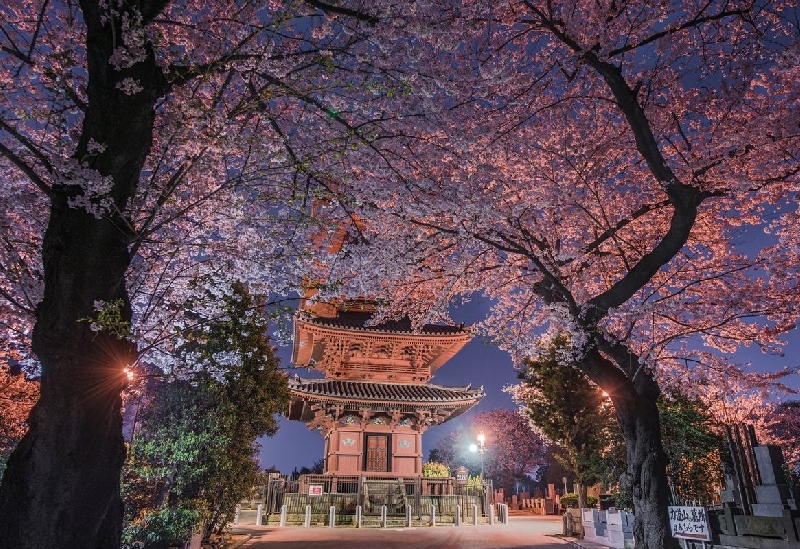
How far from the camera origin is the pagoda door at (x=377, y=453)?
67.6ft

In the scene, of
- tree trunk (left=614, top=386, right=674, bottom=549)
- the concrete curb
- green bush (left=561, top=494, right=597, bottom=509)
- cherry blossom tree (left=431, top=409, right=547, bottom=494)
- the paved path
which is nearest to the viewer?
tree trunk (left=614, top=386, right=674, bottom=549)

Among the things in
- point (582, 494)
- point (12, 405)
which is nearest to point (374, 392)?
point (582, 494)

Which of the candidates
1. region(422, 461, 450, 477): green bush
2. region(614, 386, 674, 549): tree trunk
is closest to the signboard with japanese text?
region(614, 386, 674, 549): tree trunk

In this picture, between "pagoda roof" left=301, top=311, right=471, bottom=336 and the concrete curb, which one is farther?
"pagoda roof" left=301, top=311, right=471, bottom=336

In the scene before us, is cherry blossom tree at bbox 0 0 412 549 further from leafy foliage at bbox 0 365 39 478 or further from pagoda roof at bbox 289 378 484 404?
pagoda roof at bbox 289 378 484 404

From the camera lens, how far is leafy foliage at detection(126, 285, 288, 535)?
845cm

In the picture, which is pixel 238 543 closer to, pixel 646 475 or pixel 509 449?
pixel 646 475

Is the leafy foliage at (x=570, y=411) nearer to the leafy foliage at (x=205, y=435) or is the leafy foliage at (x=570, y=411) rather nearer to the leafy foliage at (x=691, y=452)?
the leafy foliage at (x=691, y=452)

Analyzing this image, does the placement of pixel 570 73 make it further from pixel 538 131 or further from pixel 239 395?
pixel 239 395

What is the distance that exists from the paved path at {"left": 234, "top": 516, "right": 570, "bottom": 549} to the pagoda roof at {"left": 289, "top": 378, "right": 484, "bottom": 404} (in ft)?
16.5

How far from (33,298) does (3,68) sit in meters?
3.35

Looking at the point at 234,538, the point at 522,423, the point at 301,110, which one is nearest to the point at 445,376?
the point at 522,423

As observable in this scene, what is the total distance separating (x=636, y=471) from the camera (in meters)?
7.61

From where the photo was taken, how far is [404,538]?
14.5 meters
